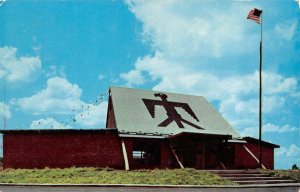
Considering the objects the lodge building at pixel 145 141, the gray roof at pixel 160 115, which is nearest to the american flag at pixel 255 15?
the lodge building at pixel 145 141

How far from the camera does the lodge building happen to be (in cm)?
2328

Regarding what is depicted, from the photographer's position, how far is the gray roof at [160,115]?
2534 centimetres

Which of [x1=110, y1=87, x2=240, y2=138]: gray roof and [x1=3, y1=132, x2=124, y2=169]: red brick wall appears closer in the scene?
[x1=3, y1=132, x2=124, y2=169]: red brick wall

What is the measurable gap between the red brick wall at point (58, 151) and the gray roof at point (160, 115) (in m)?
1.83

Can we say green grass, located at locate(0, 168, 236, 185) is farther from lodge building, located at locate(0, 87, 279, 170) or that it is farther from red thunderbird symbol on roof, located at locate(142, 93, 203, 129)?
red thunderbird symbol on roof, located at locate(142, 93, 203, 129)

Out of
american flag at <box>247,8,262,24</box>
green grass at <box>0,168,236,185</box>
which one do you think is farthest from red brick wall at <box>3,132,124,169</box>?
american flag at <box>247,8,262,24</box>

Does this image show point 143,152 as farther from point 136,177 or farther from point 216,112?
point 136,177

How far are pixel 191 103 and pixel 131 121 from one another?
745cm

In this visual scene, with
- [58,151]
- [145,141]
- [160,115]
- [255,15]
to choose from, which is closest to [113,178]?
[58,151]

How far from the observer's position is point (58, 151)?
76.3 feet

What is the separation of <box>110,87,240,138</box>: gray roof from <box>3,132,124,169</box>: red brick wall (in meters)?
1.83

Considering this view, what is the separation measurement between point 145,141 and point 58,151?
584 centimetres

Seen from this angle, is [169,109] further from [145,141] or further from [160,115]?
[145,141]

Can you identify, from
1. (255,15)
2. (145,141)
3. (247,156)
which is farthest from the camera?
(247,156)
